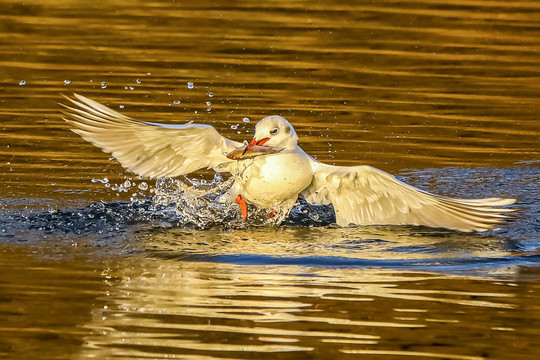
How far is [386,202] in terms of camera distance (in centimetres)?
983

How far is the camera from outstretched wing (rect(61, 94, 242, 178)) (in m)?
9.38

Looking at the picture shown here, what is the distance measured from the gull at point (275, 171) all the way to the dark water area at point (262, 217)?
0.21 meters

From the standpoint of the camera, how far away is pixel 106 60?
16516mm

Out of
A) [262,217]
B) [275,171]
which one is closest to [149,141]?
[275,171]

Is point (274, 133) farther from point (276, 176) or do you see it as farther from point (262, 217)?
point (262, 217)

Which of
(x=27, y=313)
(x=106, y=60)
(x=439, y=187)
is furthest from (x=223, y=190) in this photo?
(x=106, y=60)

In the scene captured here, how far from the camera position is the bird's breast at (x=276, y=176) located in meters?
9.53

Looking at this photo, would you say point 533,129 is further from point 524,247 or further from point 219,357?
point 219,357

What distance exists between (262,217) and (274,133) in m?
1.04

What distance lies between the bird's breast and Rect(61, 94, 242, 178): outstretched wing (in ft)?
0.80

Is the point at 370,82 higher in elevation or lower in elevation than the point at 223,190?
higher

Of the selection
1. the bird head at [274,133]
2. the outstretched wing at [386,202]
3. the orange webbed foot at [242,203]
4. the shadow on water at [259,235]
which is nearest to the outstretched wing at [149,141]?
the bird head at [274,133]

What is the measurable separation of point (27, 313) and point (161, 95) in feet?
24.2

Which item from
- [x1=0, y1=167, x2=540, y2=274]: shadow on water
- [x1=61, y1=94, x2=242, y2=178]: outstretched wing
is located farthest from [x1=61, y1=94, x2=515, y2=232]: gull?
[x1=0, y1=167, x2=540, y2=274]: shadow on water
